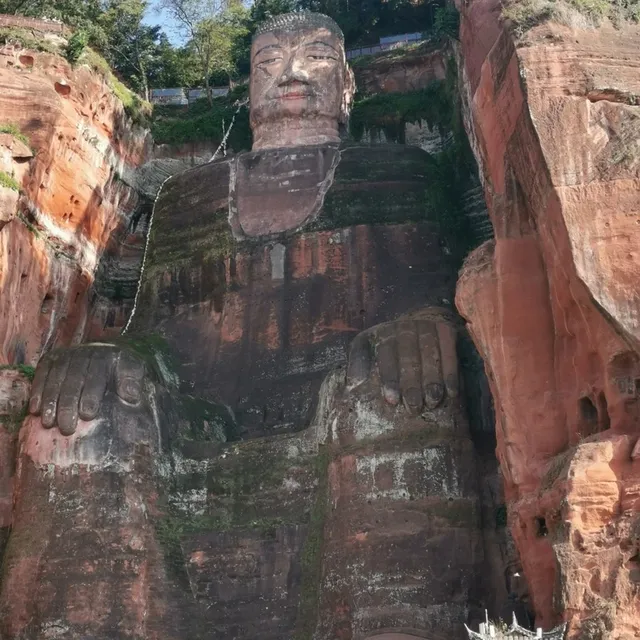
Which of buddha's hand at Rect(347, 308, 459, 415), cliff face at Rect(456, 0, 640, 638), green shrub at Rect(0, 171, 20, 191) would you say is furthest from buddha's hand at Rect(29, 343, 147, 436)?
cliff face at Rect(456, 0, 640, 638)

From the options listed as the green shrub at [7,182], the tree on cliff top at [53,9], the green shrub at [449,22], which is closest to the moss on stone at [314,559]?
the green shrub at [7,182]

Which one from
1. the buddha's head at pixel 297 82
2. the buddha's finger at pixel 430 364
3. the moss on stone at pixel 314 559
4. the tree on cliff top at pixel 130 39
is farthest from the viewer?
the tree on cliff top at pixel 130 39

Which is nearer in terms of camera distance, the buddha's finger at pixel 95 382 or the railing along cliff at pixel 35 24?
the buddha's finger at pixel 95 382

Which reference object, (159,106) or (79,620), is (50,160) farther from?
(79,620)

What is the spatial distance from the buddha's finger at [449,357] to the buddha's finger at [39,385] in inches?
183

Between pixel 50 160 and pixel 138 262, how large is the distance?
2681mm

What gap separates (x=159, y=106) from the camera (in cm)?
2742

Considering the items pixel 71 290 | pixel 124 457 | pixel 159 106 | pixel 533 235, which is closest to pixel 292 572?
pixel 124 457

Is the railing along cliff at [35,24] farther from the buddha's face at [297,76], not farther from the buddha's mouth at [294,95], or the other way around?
the buddha's mouth at [294,95]

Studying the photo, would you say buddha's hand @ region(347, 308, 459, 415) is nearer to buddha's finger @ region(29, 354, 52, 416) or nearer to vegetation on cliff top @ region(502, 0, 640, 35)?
buddha's finger @ region(29, 354, 52, 416)

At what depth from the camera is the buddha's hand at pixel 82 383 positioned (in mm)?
16516

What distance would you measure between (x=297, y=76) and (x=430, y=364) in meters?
8.16

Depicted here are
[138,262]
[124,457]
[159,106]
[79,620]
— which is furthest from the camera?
[159,106]

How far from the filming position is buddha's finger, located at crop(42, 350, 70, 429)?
54.2 feet
